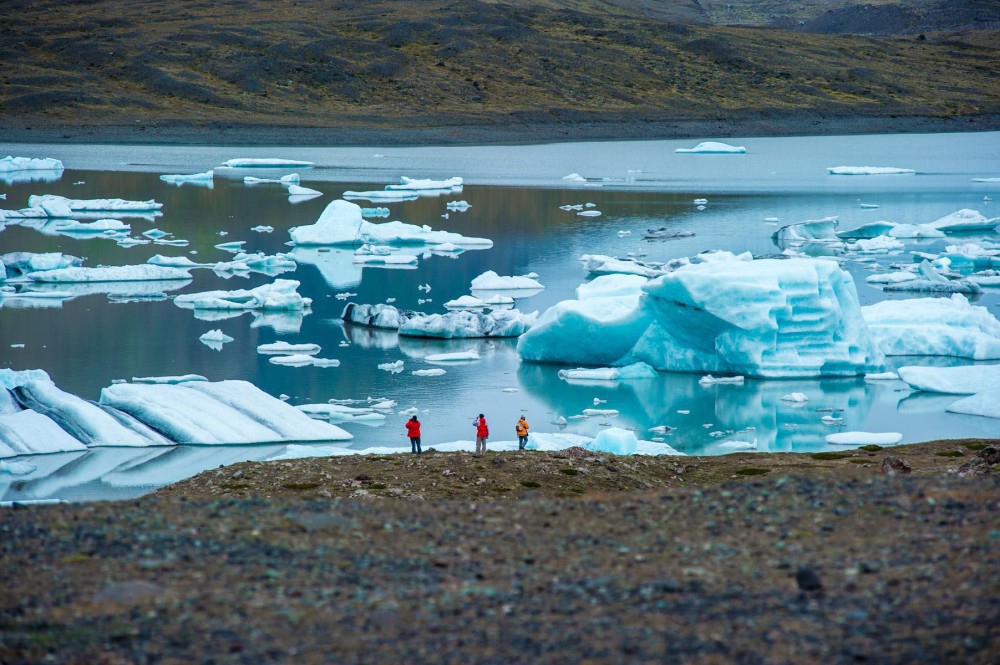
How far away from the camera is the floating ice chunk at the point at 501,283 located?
21141 millimetres

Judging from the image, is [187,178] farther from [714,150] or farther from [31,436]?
[31,436]

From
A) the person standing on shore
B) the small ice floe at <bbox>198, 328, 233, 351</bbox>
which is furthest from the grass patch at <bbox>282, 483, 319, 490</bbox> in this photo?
the small ice floe at <bbox>198, 328, 233, 351</bbox>

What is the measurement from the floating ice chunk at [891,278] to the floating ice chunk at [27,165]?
31.0 metres

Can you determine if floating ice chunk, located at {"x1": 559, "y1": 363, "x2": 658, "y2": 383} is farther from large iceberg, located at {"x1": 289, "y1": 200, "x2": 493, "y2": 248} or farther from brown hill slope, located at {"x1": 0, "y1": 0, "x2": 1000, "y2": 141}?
brown hill slope, located at {"x1": 0, "y1": 0, "x2": 1000, "y2": 141}

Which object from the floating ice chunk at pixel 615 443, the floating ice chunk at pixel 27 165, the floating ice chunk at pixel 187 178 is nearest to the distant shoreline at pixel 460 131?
the floating ice chunk at pixel 27 165

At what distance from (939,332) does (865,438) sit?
4.86 m

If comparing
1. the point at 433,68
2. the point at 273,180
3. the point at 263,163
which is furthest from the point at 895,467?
the point at 433,68

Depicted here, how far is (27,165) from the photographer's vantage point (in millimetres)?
40281

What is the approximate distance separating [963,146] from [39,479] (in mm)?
51303

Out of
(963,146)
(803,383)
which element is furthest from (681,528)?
(963,146)

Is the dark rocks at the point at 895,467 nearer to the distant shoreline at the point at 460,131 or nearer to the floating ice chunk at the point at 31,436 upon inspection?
the floating ice chunk at the point at 31,436

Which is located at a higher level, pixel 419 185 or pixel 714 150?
pixel 714 150

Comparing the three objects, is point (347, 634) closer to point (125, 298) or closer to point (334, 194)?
point (125, 298)

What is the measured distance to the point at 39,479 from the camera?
1038 centimetres
